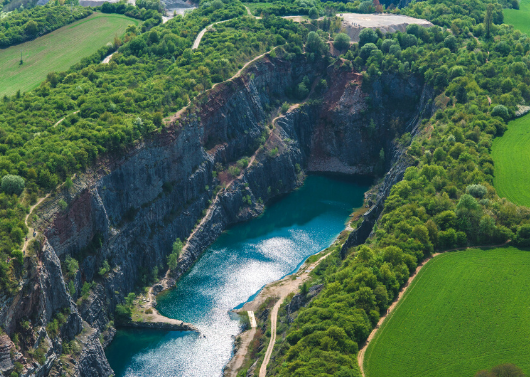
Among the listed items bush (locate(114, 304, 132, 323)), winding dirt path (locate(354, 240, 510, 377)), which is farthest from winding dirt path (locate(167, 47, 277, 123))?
winding dirt path (locate(354, 240, 510, 377))

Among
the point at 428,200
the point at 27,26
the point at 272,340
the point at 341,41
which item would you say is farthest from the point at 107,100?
the point at 341,41

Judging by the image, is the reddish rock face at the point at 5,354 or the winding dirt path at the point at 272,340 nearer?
the reddish rock face at the point at 5,354

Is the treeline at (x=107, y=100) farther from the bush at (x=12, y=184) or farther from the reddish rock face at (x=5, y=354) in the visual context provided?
the reddish rock face at (x=5, y=354)

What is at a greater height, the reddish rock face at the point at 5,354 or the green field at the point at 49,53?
the green field at the point at 49,53

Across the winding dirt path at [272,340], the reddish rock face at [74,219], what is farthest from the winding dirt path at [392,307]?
the reddish rock face at [74,219]

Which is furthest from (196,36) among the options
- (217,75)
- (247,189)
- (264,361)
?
(264,361)

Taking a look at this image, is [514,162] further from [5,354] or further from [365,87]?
[5,354]

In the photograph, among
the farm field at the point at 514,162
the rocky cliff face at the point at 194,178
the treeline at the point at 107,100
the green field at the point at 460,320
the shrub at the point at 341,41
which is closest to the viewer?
the green field at the point at 460,320
